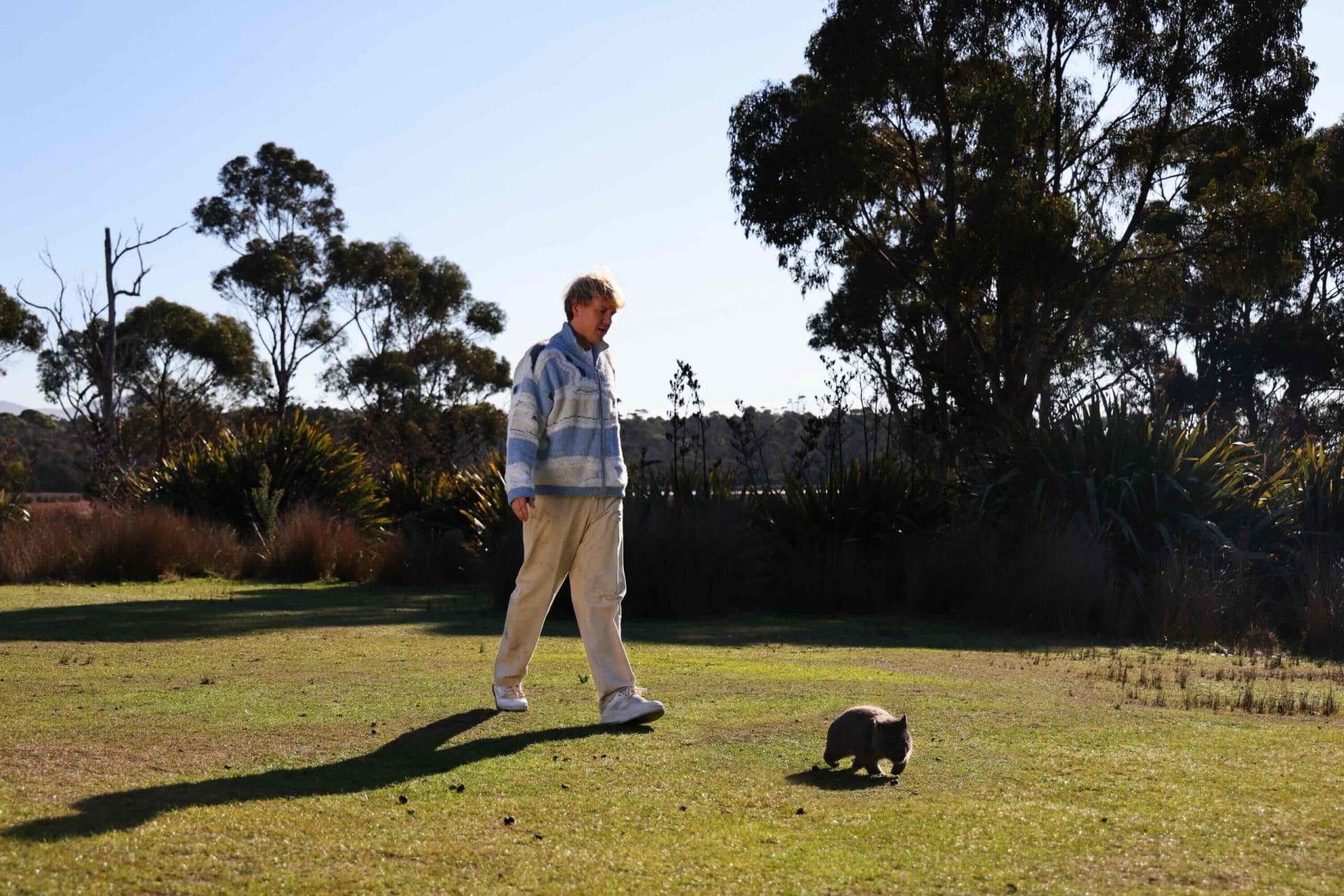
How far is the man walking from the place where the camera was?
20.0ft

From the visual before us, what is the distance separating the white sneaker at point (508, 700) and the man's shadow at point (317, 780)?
23 centimetres

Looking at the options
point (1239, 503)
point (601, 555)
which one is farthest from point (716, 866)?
point (1239, 503)

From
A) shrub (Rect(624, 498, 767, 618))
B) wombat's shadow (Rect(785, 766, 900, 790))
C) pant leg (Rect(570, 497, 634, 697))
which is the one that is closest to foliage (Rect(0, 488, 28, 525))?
shrub (Rect(624, 498, 767, 618))

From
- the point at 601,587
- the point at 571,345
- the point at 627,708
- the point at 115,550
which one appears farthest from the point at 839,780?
→ the point at 115,550

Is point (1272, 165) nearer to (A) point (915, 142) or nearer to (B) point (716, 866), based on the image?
(A) point (915, 142)

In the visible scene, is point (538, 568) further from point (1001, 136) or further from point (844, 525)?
point (1001, 136)

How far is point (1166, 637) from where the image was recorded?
11.6 meters

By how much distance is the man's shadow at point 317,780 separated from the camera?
4148mm

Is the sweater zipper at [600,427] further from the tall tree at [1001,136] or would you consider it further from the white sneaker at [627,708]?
the tall tree at [1001,136]

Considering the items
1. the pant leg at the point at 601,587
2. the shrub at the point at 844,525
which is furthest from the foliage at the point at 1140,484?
the pant leg at the point at 601,587

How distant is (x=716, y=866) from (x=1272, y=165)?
24830 mm

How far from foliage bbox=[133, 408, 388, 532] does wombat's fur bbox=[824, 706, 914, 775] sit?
1497cm

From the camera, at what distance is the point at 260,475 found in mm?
19969

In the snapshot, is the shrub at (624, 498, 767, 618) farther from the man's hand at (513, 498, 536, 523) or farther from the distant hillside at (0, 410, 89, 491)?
the distant hillside at (0, 410, 89, 491)
